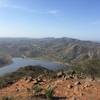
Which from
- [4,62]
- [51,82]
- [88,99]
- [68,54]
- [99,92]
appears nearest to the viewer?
[88,99]

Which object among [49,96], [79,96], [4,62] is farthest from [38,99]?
[4,62]

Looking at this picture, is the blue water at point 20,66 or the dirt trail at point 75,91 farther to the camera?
the blue water at point 20,66

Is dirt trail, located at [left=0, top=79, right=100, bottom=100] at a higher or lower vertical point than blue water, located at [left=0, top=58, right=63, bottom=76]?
higher

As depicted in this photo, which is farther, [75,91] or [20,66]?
[20,66]

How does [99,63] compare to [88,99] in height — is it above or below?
below

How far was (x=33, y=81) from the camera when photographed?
56.4 ft

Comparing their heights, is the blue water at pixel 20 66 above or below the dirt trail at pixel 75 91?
below

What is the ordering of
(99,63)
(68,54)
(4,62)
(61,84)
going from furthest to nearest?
(68,54), (4,62), (99,63), (61,84)

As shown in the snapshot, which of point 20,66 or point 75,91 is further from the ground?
point 75,91

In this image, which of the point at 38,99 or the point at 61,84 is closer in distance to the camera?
the point at 38,99

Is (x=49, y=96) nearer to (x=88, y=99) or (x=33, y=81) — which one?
(x=88, y=99)

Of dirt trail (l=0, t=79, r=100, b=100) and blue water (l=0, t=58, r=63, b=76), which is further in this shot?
blue water (l=0, t=58, r=63, b=76)

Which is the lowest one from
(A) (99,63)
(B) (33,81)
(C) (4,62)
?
(C) (4,62)

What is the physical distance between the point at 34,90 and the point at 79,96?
272 cm
